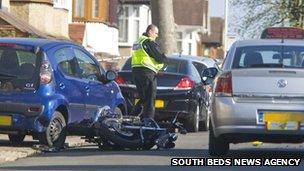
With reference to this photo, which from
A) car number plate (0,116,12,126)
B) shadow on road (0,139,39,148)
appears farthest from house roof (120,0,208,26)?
car number plate (0,116,12,126)

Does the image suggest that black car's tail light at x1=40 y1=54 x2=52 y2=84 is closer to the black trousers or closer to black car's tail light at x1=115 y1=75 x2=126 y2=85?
the black trousers

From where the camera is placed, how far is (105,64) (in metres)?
34.6

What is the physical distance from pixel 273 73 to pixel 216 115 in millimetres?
898

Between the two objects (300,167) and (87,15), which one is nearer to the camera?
(300,167)

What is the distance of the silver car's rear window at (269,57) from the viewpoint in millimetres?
13156

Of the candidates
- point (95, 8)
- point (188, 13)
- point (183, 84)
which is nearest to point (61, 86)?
point (183, 84)

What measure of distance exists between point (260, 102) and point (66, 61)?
3612 mm

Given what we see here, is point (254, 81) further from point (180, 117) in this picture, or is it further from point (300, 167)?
point (180, 117)

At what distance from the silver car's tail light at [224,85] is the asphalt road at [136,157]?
1084 mm

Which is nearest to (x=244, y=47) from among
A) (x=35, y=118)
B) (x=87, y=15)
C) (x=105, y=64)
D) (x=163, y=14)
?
(x=35, y=118)

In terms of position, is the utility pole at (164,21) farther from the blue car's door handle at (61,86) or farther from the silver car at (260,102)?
the silver car at (260,102)

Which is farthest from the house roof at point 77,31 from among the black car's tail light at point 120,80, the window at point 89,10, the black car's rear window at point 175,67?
the black car's tail light at point 120,80

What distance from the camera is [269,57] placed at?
43.8 ft

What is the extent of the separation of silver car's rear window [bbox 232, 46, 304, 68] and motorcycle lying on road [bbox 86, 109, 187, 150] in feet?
6.20
